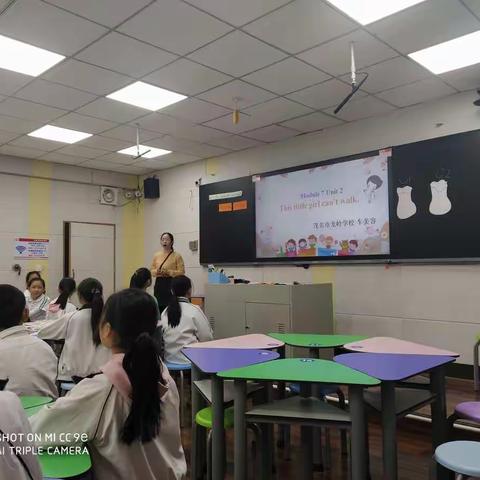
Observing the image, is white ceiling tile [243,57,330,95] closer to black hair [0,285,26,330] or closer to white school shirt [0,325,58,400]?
→ black hair [0,285,26,330]

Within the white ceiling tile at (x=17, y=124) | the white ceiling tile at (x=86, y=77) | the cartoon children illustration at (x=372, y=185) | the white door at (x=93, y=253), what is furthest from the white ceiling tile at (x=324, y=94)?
the white door at (x=93, y=253)

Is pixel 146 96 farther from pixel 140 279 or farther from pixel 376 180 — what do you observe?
pixel 376 180

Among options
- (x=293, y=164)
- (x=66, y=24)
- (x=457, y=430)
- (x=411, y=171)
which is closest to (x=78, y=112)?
(x=66, y=24)

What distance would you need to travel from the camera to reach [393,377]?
2074 millimetres

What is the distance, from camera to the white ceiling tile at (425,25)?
9.60ft

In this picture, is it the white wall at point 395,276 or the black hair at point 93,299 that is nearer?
the black hair at point 93,299

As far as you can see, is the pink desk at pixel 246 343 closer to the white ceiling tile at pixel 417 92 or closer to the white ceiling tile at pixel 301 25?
the white ceiling tile at pixel 301 25

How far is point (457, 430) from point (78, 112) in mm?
4442

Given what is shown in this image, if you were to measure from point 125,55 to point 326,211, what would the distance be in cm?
281

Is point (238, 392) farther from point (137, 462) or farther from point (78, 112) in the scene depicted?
point (78, 112)

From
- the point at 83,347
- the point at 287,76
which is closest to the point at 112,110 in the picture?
the point at 287,76

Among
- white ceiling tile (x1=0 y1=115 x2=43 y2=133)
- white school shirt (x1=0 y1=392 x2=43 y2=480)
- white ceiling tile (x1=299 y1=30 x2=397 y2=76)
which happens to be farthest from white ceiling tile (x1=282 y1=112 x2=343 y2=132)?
white school shirt (x1=0 y1=392 x2=43 y2=480)

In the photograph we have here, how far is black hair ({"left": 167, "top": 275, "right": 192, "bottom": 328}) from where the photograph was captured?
3518 millimetres

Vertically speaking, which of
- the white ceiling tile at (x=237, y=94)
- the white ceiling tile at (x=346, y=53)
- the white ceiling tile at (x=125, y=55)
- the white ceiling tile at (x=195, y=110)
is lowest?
the white ceiling tile at (x=195, y=110)
